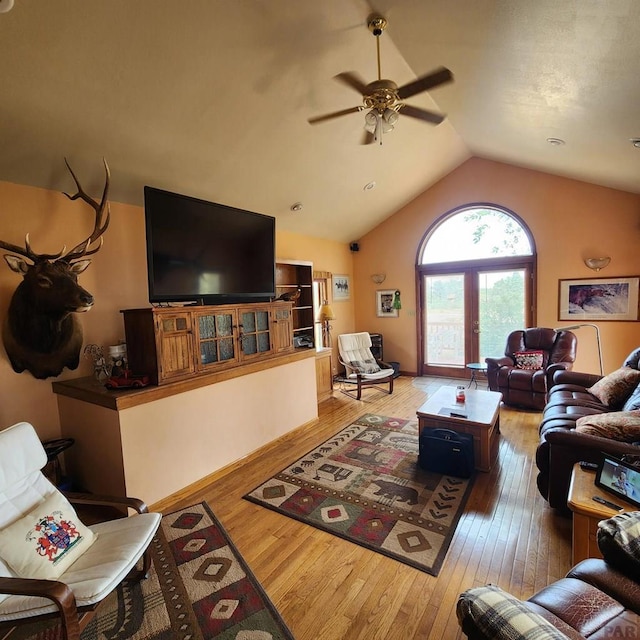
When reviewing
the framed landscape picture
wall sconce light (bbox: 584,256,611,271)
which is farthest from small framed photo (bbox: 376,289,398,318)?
wall sconce light (bbox: 584,256,611,271)

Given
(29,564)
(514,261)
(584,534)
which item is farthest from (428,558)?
(514,261)

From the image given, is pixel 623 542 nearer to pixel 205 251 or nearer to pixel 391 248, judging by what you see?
pixel 205 251

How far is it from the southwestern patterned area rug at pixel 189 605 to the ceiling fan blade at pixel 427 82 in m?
3.14

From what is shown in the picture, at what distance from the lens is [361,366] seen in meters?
5.64

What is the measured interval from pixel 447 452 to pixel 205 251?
280 cm

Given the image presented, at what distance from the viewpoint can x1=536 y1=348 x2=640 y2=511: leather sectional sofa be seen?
6.89 ft

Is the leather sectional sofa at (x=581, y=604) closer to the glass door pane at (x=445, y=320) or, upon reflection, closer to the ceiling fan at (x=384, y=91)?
the ceiling fan at (x=384, y=91)

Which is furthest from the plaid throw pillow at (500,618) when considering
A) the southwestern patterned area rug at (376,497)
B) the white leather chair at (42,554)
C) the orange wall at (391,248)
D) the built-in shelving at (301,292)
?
the built-in shelving at (301,292)

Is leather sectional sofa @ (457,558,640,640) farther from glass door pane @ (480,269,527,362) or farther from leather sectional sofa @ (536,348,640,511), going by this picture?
glass door pane @ (480,269,527,362)

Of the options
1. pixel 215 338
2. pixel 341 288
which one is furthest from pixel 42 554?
pixel 341 288

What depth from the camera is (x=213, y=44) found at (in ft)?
7.59

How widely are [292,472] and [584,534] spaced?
2.17 meters

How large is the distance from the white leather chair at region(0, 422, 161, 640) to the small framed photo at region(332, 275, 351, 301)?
514cm

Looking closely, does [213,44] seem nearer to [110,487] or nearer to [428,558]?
[110,487]
